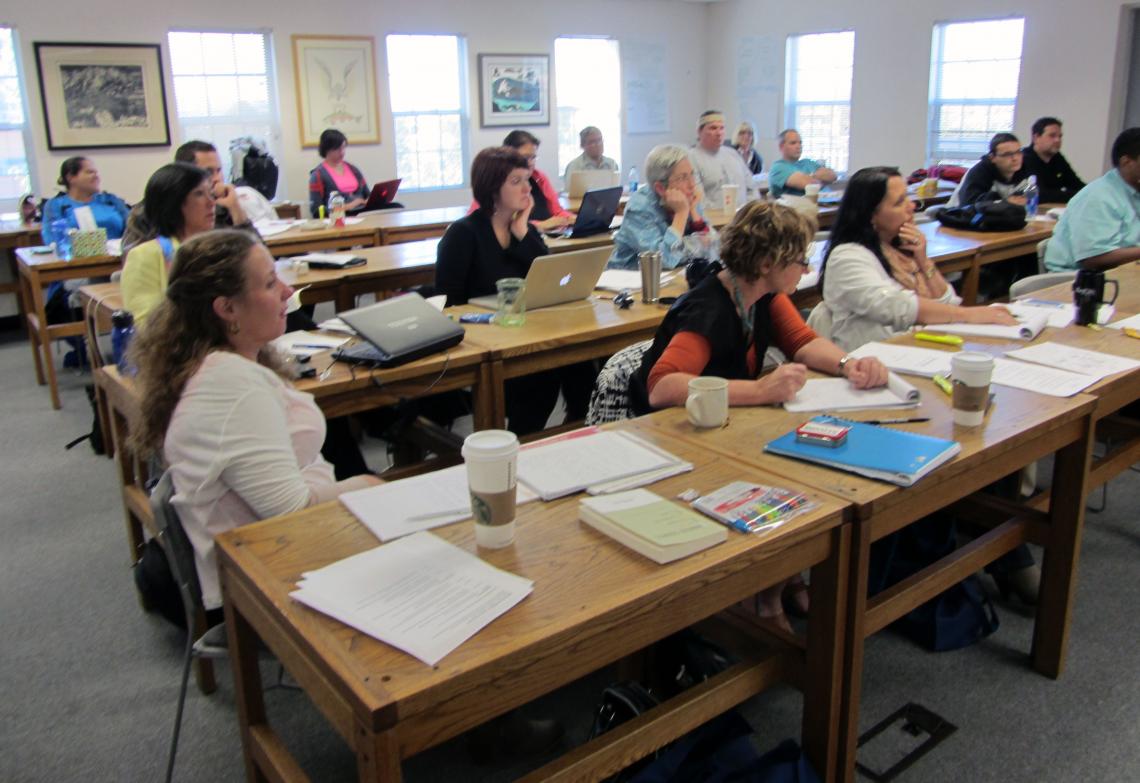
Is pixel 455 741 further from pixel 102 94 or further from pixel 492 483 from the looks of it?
pixel 102 94

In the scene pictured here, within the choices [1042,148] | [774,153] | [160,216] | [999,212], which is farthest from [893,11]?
[160,216]

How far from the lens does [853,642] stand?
1699 mm

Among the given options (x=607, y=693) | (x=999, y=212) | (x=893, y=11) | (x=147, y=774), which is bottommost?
(x=147, y=774)

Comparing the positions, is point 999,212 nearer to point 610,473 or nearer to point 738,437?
point 738,437

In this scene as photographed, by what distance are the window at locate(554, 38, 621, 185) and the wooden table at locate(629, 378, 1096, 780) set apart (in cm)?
801

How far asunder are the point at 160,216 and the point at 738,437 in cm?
218

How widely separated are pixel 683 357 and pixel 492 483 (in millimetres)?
894

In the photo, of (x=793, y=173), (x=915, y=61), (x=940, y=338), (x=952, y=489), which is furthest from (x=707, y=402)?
(x=915, y=61)

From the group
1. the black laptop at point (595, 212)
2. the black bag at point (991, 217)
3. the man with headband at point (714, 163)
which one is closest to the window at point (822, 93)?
the man with headband at point (714, 163)

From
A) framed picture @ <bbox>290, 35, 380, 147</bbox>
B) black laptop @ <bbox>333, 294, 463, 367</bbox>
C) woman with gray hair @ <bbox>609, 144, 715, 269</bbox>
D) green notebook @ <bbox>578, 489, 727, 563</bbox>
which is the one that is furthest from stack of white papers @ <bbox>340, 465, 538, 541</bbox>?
framed picture @ <bbox>290, 35, 380, 147</bbox>

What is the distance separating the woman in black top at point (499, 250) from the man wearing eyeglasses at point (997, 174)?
10.9ft

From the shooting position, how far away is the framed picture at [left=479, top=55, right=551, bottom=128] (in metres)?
9.05

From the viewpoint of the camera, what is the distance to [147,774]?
202 centimetres

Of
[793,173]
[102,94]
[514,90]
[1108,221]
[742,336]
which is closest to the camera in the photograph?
[742,336]
